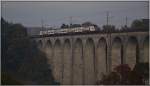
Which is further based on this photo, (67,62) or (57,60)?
(57,60)

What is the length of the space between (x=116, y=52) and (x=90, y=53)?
161 cm

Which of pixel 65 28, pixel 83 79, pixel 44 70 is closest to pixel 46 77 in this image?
pixel 44 70

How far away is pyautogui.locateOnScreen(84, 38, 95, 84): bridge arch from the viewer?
1235 centimetres

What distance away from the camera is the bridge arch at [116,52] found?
10.9 m

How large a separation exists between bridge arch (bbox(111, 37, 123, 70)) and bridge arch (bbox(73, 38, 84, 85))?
1863mm

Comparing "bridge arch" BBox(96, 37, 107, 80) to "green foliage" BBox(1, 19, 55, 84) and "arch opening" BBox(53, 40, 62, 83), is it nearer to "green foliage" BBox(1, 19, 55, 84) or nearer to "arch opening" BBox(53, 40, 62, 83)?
"green foliage" BBox(1, 19, 55, 84)

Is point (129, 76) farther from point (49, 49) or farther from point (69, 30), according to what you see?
point (69, 30)

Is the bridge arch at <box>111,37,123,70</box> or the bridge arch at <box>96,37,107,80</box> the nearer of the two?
the bridge arch at <box>111,37,123,70</box>

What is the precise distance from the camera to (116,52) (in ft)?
36.9

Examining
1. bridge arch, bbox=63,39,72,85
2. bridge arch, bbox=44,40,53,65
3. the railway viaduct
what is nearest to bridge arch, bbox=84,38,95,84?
the railway viaduct

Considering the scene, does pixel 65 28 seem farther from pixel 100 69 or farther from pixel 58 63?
pixel 100 69

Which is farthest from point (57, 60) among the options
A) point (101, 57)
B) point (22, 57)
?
point (22, 57)

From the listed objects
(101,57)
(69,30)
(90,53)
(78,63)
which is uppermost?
(69,30)

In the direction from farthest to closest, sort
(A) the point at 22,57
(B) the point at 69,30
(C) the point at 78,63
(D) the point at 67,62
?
(B) the point at 69,30
(D) the point at 67,62
(C) the point at 78,63
(A) the point at 22,57
